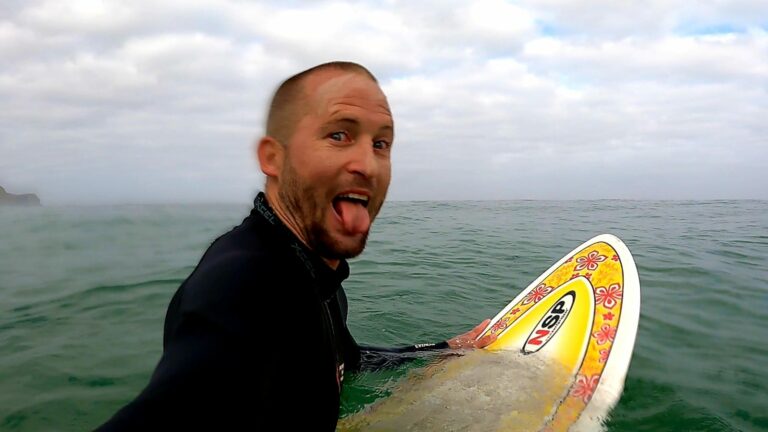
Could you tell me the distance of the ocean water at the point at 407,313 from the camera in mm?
3775

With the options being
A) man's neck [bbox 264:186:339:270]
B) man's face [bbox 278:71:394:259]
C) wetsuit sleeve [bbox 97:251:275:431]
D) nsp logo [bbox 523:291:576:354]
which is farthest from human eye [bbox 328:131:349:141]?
nsp logo [bbox 523:291:576:354]

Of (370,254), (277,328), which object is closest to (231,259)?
(277,328)

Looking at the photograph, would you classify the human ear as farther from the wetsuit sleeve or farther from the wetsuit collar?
the wetsuit sleeve

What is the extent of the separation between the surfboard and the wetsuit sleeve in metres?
1.82

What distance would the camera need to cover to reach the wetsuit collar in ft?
5.63

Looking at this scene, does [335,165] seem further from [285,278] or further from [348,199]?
[285,278]

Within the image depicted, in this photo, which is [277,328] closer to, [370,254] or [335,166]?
[335,166]

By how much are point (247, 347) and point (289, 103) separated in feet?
2.84

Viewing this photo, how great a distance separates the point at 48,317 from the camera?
5.94 metres

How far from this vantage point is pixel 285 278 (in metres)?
1.52

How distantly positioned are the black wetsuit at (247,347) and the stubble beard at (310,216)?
55 millimetres

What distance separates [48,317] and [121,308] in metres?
0.75

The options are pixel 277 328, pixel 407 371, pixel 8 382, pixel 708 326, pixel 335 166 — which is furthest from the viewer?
pixel 708 326

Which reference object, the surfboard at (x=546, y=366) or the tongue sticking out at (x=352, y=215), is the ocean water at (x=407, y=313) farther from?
the tongue sticking out at (x=352, y=215)
